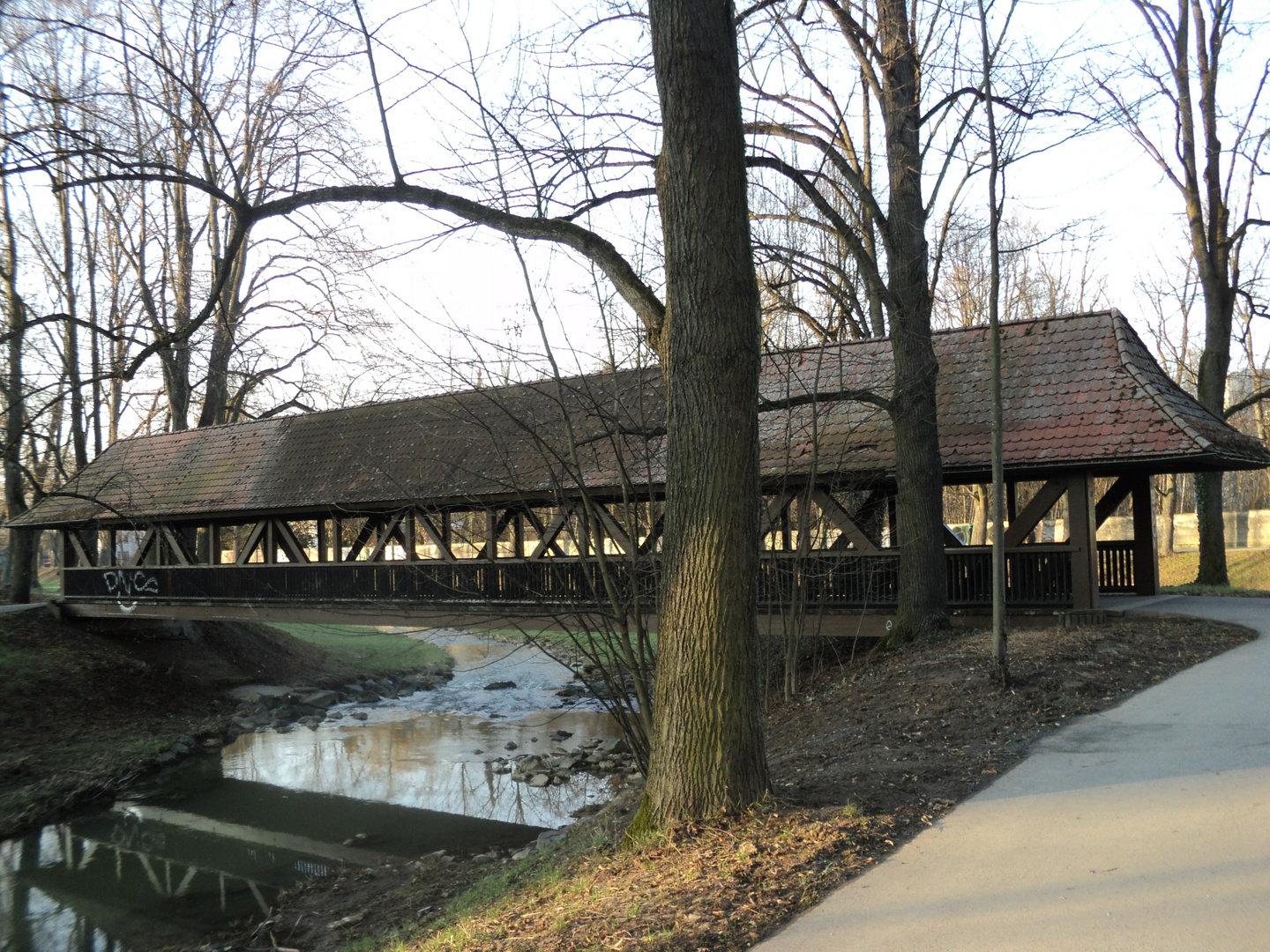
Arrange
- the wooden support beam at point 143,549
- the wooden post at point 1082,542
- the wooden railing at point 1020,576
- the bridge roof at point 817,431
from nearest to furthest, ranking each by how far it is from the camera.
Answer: the bridge roof at point 817,431
the wooden post at point 1082,542
the wooden railing at point 1020,576
the wooden support beam at point 143,549

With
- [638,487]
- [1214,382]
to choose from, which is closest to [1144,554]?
[1214,382]

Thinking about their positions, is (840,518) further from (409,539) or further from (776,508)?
(409,539)

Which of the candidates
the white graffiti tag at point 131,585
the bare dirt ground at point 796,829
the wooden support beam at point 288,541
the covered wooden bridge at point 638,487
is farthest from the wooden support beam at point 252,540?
the bare dirt ground at point 796,829

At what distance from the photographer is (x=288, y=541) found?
16.7m

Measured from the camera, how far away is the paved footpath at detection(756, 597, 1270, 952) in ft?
10.3

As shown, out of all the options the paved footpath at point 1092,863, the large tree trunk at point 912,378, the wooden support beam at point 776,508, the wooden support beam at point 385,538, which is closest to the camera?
the paved footpath at point 1092,863

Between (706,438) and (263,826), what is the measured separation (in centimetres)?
900

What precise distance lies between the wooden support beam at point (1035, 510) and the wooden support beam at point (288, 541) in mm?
11236

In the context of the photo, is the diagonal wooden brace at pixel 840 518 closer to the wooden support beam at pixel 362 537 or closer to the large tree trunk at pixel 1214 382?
the large tree trunk at pixel 1214 382

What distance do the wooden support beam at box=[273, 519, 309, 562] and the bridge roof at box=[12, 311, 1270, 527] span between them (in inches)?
17.9

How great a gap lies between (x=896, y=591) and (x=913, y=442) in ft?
6.80

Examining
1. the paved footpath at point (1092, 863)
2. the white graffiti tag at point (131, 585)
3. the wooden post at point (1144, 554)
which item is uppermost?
the wooden post at point (1144, 554)

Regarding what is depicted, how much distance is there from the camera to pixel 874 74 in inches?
405

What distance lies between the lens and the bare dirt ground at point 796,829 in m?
3.64
